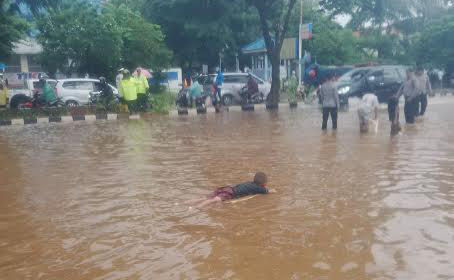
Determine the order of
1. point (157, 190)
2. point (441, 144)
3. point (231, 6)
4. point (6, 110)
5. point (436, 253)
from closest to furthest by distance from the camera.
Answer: point (436, 253)
point (157, 190)
point (441, 144)
point (6, 110)
point (231, 6)

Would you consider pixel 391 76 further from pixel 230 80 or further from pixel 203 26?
pixel 203 26

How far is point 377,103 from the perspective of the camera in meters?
12.5

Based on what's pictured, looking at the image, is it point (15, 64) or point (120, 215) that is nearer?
point (120, 215)

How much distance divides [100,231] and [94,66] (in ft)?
70.2

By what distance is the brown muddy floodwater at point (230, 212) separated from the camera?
430 cm

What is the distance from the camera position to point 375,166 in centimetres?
835

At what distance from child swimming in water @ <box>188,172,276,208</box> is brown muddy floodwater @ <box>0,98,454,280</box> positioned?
0.49 ft

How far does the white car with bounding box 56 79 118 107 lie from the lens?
22.3 m

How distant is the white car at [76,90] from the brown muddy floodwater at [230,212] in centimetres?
1096

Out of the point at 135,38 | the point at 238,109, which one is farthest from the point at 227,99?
the point at 135,38

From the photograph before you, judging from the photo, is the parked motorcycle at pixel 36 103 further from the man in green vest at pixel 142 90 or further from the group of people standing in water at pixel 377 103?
the group of people standing in water at pixel 377 103

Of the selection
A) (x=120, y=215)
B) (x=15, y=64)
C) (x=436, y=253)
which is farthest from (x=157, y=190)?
(x=15, y=64)

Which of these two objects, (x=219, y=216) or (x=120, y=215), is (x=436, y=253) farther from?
(x=120, y=215)

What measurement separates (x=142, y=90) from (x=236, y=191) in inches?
549
